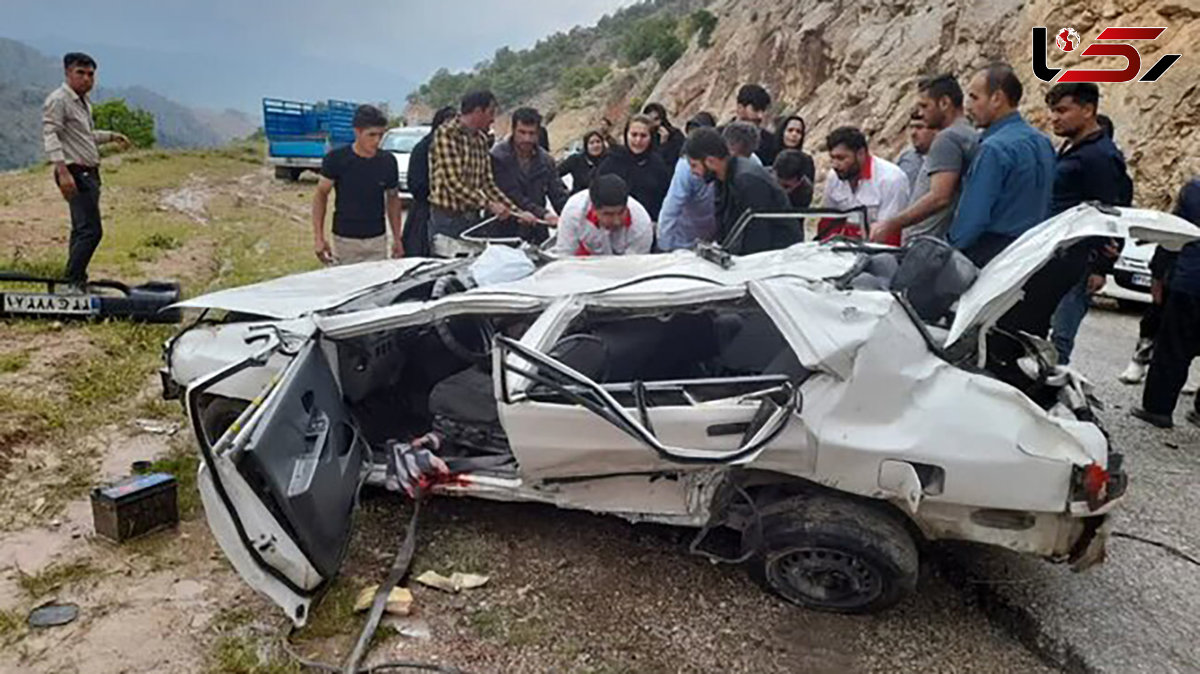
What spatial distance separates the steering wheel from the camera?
3.42 metres

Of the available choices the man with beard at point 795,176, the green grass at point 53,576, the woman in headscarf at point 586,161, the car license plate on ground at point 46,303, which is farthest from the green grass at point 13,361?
the man with beard at point 795,176

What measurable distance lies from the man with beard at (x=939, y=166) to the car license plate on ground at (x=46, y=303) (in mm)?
5381

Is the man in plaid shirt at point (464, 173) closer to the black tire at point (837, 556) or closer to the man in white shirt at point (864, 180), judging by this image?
the man in white shirt at point (864, 180)

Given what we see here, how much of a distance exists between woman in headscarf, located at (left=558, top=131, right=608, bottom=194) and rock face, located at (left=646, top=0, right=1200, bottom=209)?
814 centimetres

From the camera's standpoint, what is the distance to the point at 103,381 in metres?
4.86

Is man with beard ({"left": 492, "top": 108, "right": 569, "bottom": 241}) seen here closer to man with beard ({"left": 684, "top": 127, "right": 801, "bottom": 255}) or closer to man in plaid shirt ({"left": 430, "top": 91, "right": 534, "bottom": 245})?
man in plaid shirt ({"left": 430, "top": 91, "right": 534, "bottom": 245})

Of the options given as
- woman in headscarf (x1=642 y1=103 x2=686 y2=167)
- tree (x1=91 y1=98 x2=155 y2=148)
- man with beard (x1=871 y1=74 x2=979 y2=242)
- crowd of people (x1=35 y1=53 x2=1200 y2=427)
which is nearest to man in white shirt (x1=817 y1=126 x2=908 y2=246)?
crowd of people (x1=35 y1=53 x2=1200 y2=427)

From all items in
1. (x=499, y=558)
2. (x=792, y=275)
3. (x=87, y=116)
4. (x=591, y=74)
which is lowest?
(x=499, y=558)

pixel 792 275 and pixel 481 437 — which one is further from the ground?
pixel 792 275

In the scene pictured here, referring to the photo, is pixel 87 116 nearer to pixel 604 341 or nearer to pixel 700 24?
pixel 604 341

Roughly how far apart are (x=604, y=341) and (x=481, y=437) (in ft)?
2.17

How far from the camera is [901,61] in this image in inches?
672

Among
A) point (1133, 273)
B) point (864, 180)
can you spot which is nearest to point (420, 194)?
point (864, 180)

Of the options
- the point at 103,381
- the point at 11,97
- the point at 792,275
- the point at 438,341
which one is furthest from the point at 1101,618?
the point at 11,97
